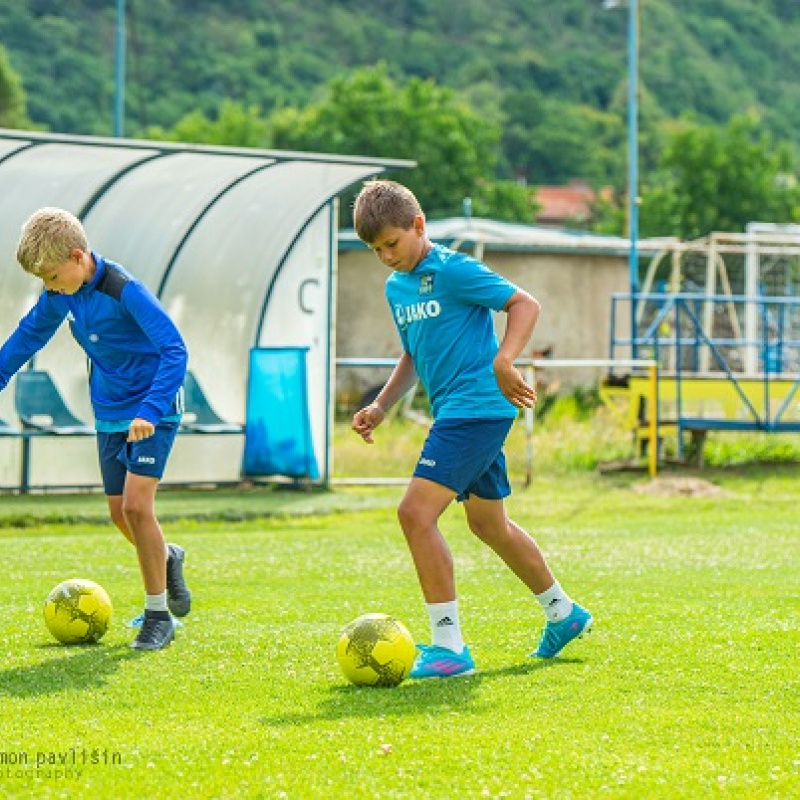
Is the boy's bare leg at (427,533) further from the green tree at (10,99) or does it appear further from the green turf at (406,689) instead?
the green tree at (10,99)

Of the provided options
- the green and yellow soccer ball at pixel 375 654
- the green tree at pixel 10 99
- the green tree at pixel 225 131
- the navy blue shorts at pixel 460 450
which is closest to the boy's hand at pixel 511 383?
the navy blue shorts at pixel 460 450

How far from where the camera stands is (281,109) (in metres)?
93.7

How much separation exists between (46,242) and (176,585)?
202cm

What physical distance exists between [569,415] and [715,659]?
15.0 meters

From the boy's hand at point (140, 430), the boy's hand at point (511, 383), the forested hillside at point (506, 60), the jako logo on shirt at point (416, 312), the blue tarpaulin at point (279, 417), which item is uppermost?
the forested hillside at point (506, 60)

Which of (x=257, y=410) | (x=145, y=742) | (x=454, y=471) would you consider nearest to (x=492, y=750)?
(x=145, y=742)

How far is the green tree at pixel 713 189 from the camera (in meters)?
64.9

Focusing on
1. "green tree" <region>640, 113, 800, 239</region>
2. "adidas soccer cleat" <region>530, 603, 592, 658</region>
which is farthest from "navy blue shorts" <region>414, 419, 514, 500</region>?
"green tree" <region>640, 113, 800, 239</region>

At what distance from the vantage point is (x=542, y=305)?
31578mm

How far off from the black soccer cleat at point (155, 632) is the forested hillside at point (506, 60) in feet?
270

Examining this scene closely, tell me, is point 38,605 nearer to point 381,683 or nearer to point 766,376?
point 381,683

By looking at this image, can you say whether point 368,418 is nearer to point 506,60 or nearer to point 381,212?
point 381,212

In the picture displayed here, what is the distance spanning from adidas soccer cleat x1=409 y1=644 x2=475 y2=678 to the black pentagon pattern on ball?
18cm

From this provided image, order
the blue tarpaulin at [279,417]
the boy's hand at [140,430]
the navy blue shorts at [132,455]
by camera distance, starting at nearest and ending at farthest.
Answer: the boy's hand at [140,430] → the navy blue shorts at [132,455] → the blue tarpaulin at [279,417]
